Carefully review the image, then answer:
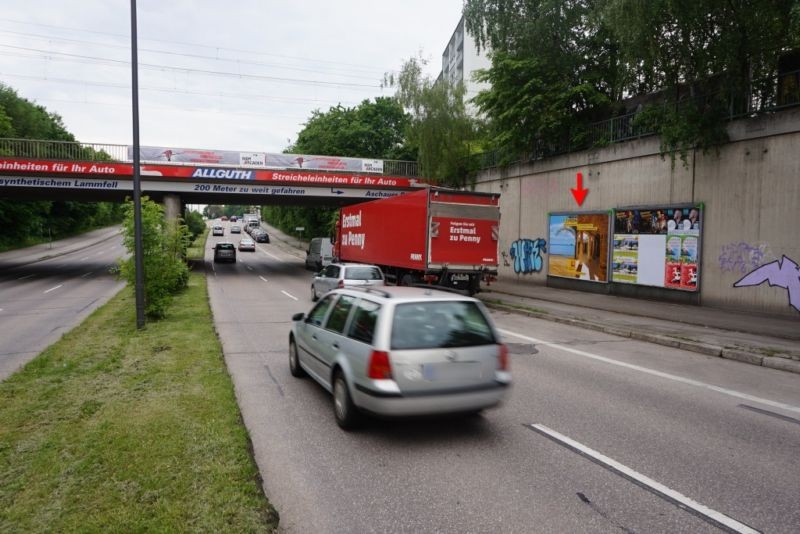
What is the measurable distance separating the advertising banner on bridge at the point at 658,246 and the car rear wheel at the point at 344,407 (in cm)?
1452

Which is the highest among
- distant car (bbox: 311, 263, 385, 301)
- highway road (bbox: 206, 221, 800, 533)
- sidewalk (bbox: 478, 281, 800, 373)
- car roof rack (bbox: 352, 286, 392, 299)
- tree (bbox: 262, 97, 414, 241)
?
tree (bbox: 262, 97, 414, 241)

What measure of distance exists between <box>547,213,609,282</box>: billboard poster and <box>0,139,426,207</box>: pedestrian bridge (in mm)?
12517

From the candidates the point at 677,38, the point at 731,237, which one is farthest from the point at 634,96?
the point at 731,237

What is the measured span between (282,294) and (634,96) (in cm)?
1642

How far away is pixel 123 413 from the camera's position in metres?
5.95

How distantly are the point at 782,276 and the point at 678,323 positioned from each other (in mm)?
3300

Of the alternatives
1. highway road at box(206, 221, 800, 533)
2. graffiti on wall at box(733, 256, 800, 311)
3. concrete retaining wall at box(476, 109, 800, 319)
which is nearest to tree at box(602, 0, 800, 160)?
concrete retaining wall at box(476, 109, 800, 319)

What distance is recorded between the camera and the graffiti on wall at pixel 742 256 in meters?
14.5

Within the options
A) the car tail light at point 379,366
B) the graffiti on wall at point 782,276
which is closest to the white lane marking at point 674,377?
the car tail light at point 379,366

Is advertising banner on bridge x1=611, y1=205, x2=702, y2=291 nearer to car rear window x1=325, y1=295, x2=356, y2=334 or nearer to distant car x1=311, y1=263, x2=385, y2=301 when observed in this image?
distant car x1=311, y1=263, x2=385, y2=301

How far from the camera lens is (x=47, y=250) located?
56219 mm

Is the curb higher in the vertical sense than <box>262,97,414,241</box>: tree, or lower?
lower

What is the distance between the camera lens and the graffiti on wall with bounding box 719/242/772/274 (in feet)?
47.6

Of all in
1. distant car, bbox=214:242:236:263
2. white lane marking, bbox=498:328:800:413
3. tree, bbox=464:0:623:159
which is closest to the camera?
white lane marking, bbox=498:328:800:413
